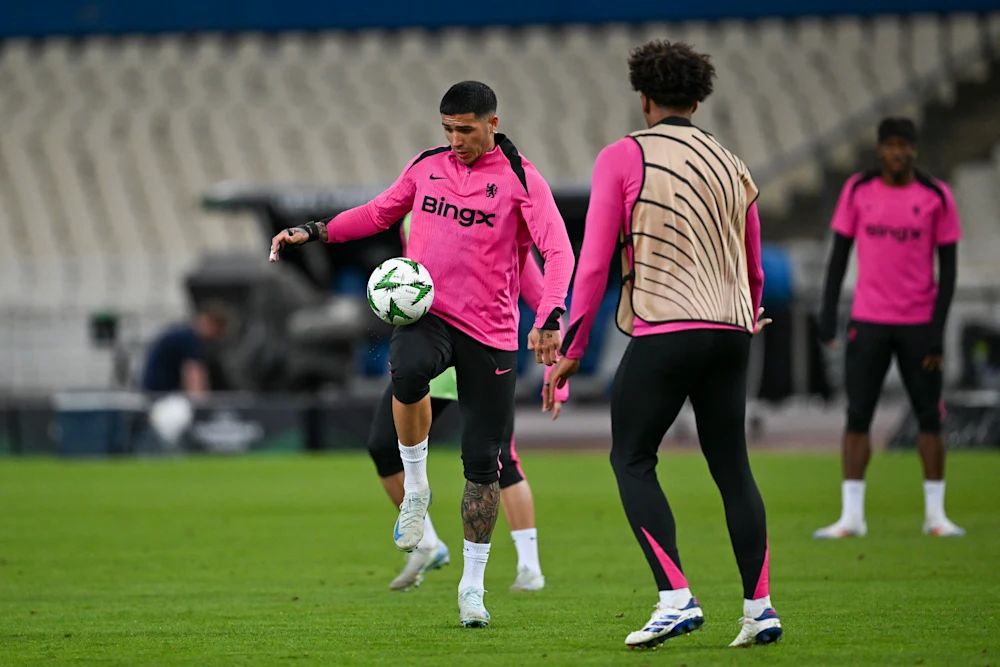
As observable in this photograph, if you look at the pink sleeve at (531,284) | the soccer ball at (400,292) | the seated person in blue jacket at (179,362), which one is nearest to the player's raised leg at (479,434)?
the soccer ball at (400,292)

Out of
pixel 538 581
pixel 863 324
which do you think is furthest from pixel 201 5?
Answer: pixel 538 581

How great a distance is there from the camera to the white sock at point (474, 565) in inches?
261

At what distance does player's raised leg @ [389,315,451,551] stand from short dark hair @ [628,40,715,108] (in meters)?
1.48

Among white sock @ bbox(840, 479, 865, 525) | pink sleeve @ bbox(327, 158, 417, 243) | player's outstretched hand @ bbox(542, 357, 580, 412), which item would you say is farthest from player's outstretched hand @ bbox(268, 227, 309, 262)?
white sock @ bbox(840, 479, 865, 525)

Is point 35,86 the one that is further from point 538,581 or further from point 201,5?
point 538,581

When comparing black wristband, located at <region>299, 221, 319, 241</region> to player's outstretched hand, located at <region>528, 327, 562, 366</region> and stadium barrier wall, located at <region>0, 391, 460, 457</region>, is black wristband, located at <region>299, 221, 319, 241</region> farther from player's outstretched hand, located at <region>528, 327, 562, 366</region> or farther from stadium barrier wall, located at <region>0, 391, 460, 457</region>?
stadium barrier wall, located at <region>0, 391, 460, 457</region>

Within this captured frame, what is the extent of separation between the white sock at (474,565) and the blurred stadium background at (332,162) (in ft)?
38.6

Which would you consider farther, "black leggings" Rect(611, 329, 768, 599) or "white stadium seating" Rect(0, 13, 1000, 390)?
"white stadium seating" Rect(0, 13, 1000, 390)

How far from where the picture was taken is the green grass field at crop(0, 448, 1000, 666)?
597 cm

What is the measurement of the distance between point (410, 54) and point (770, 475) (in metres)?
20.7

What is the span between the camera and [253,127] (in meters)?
34.0

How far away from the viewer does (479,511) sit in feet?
22.0

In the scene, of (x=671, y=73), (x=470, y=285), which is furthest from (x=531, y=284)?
(x=671, y=73)

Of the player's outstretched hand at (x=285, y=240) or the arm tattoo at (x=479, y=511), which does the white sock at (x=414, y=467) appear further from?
the player's outstretched hand at (x=285, y=240)
